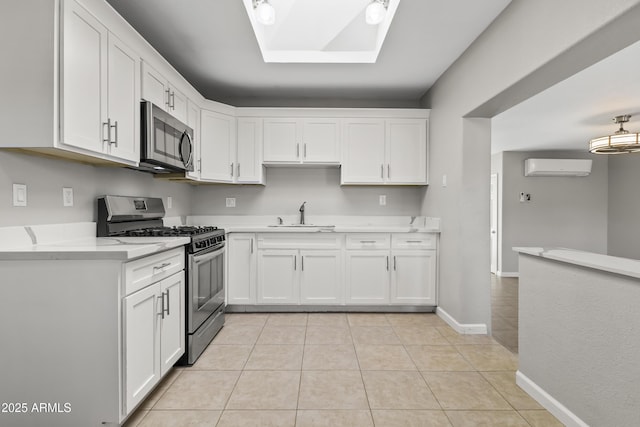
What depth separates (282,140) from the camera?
3709mm

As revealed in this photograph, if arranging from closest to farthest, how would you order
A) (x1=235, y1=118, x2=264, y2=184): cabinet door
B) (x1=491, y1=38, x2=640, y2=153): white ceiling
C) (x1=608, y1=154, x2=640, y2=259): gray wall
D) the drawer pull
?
the drawer pull, (x1=491, y1=38, x2=640, y2=153): white ceiling, (x1=235, y1=118, x2=264, y2=184): cabinet door, (x1=608, y1=154, x2=640, y2=259): gray wall

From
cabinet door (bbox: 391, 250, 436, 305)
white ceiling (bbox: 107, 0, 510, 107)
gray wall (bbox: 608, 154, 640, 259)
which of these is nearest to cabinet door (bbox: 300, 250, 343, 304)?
cabinet door (bbox: 391, 250, 436, 305)

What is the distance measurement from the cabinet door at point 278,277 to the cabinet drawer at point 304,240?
0.25 feet

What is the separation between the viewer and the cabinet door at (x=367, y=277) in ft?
11.4

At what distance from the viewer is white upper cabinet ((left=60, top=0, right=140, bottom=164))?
5.29ft

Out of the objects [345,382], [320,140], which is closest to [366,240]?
[320,140]

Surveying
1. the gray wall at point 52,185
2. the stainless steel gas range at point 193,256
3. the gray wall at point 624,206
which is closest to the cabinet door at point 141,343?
the stainless steel gas range at point 193,256

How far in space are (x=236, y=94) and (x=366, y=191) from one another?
1.96m

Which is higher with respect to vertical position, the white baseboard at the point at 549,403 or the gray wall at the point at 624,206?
the gray wall at the point at 624,206

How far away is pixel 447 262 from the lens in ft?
10.6

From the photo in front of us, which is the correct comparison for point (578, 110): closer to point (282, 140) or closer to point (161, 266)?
point (282, 140)

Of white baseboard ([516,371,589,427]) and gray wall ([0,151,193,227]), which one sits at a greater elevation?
gray wall ([0,151,193,227])

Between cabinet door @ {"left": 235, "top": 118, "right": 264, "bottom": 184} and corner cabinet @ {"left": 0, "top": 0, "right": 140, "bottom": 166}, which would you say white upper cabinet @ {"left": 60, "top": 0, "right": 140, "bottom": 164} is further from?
cabinet door @ {"left": 235, "top": 118, "right": 264, "bottom": 184}

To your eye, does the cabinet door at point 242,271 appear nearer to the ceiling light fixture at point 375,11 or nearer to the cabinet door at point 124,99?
the cabinet door at point 124,99
